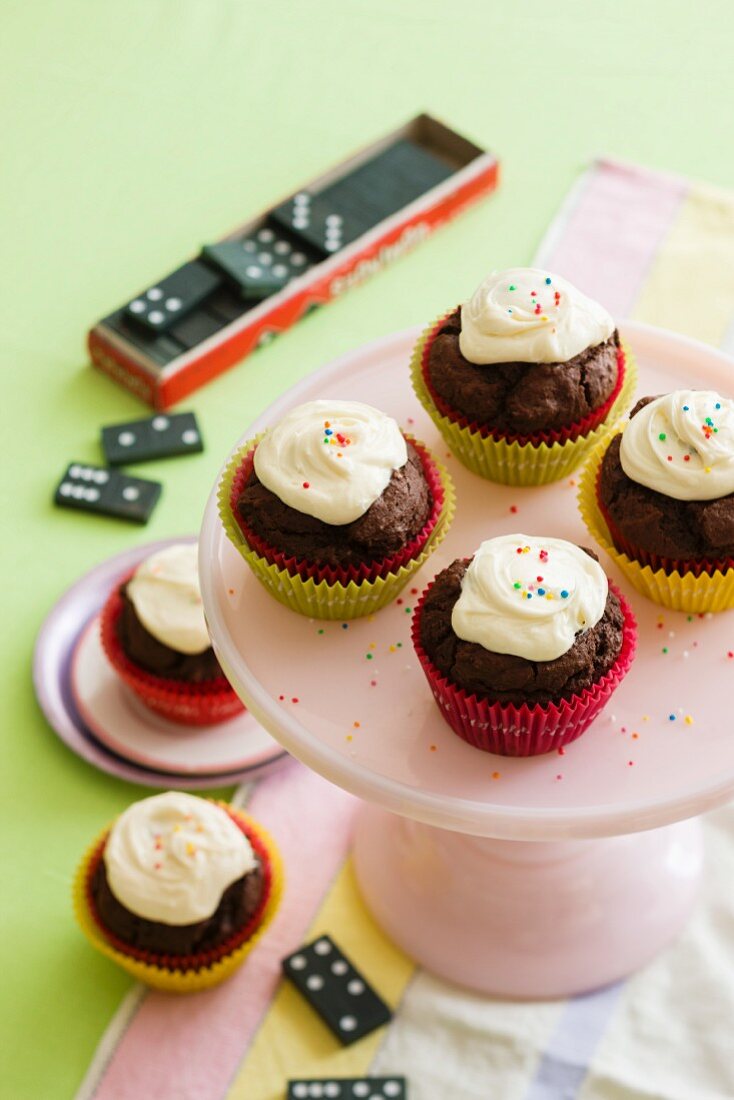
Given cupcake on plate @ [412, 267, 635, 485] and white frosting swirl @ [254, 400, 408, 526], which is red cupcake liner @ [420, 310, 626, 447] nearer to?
cupcake on plate @ [412, 267, 635, 485]

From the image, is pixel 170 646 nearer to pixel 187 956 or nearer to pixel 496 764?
pixel 187 956

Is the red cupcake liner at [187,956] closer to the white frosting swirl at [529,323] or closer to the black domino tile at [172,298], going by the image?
the white frosting swirl at [529,323]

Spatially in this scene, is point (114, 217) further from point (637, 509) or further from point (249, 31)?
point (637, 509)

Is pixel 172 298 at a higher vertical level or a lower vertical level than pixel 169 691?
higher

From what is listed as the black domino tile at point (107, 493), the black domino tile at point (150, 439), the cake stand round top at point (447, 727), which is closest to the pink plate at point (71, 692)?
the black domino tile at point (107, 493)

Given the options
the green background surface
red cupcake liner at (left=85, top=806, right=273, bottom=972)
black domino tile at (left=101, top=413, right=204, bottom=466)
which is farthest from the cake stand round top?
black domino tile at (left=101, top=413, right=204, bottom=466)

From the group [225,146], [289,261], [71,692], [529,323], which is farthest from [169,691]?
[225,146]
